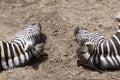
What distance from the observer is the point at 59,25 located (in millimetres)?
3723

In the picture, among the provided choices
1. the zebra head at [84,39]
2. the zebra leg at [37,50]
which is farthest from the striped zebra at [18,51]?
the zebra head at [84,39]

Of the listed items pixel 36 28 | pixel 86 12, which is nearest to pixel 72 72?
pixel 36 28

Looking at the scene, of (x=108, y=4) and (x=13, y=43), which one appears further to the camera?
(x=108, y=4)

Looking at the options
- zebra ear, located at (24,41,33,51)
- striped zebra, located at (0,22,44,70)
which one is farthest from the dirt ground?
zebra ear, located at (24,41,33,51)

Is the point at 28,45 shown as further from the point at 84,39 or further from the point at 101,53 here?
the point at 101,53

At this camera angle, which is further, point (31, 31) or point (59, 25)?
point (59, 25)

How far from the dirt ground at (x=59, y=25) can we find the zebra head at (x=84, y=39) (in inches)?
3.9

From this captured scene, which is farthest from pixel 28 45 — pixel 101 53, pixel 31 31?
pixel 101 53

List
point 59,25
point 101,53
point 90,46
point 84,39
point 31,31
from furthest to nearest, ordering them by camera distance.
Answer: point 59,25 → point 31,31 → point 84,39 → point 101,53 → point 90,46

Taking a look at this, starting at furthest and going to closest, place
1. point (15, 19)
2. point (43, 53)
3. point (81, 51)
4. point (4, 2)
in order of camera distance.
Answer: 1. point (4, 2)
2. point (15, 19)
3. point (43, 53)
4. point (81, 51)

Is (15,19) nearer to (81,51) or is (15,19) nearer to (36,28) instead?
(36,28)

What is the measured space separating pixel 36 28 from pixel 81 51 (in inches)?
22.7

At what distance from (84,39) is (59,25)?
55cm

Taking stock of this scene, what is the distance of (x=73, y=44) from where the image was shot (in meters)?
3.43
